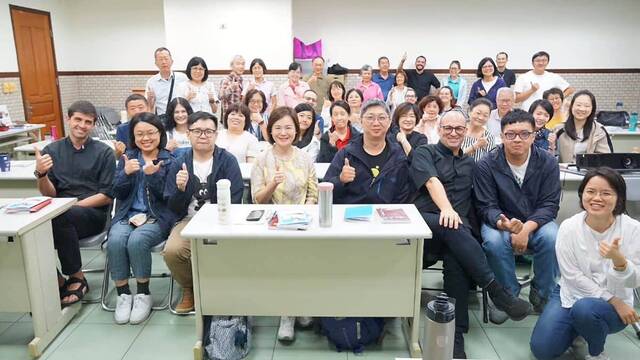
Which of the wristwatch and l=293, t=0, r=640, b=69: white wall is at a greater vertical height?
l=293, t=0, r=640, b=69: white wall

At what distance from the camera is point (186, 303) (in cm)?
A: 298

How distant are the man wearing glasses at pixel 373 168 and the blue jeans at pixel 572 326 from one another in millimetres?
1018

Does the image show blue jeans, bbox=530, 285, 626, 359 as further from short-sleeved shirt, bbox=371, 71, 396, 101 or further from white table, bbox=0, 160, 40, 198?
short-sleeved shirt, bbox=371, 71, 396, 101

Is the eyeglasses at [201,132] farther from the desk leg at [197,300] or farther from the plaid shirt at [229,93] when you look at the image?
the plaid shirt at [229,93]

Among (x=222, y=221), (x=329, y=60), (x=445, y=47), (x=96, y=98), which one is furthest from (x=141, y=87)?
(x=222, y=221)

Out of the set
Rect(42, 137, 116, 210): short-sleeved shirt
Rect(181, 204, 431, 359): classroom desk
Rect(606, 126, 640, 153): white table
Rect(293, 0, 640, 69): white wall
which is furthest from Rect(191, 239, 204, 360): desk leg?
Rect(293, 0, 640, 69): white wall

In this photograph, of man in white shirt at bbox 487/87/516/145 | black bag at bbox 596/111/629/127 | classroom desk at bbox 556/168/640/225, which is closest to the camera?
classroom desk at bbox 556/168/640/225

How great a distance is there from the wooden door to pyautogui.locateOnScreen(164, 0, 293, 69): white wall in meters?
1.94

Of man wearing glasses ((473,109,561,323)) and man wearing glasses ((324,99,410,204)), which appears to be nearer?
man wearing glasses ((473,109,561,323))

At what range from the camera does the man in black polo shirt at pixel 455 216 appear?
8.46 feet

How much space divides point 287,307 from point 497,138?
105 inches

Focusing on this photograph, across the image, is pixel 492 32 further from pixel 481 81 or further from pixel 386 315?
pixel 386 315

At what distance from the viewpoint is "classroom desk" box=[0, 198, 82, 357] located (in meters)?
2.49

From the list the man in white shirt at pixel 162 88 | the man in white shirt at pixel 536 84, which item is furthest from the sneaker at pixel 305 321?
the man in white shirt at pixel 536 84
